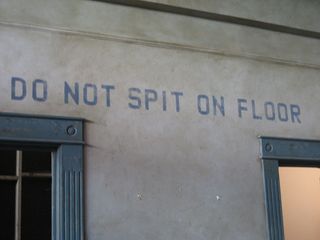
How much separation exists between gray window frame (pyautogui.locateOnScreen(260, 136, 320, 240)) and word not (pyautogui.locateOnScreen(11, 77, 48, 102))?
168 cm

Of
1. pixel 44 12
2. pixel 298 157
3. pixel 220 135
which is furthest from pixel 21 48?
pixel 298 157

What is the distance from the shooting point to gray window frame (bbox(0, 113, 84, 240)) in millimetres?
3254

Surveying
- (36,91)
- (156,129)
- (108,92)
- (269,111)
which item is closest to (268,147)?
(269,111)

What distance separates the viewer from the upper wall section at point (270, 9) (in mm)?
4086

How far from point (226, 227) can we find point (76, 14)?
5.89ft

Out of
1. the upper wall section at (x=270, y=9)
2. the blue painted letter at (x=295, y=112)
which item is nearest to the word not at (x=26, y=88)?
the upper wall section at (x=270, y=9)

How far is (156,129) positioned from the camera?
3740mm

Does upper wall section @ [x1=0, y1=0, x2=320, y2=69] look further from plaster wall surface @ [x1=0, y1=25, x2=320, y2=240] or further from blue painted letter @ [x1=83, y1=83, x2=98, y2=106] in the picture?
blue painted letter @ [x1=83, y1=83, x2=98, y2=106]

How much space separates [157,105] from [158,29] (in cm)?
57

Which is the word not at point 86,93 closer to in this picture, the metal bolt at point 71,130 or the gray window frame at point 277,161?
the metal bolt at point 71,130

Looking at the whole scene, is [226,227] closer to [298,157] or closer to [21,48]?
[298,157]

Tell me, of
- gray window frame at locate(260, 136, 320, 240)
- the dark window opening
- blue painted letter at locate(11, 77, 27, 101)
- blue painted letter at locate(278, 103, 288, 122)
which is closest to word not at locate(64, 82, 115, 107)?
blue painted letter at locate(11, 77, 27, 101)

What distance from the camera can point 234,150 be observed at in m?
4.00

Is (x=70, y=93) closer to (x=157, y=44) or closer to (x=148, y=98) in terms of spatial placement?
(x=148, y=98)
